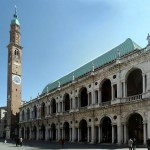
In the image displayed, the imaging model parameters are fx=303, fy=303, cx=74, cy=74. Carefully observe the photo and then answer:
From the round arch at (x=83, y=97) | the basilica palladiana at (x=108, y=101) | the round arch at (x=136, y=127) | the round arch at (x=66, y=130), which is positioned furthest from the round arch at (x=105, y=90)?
the round arch at (x=66, y=130)

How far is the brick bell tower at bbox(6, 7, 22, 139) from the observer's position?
84.2m

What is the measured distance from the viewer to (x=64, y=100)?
58.4 m

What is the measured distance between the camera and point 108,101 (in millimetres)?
42750

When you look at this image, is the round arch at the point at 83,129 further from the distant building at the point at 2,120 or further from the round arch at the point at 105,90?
the distant building at the point at 2,120

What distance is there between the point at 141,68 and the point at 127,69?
277 cm

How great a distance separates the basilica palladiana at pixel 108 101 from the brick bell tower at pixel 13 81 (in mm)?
23090

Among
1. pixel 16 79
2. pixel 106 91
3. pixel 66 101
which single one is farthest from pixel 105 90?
pixel 16 79

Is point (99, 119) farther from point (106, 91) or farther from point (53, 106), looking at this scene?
point (53, 106)

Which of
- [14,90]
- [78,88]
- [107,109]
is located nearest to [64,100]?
[78,88]

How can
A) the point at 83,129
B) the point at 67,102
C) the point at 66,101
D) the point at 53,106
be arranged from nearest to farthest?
the point at 83,129, the point at 67,102, the point at 66,101, the point at 53,106

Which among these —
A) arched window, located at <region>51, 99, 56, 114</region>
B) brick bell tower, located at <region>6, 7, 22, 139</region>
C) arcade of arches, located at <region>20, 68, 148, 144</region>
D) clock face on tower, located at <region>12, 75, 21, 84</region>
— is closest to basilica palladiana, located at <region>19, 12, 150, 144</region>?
arcade of arches, located at <region>20, 68, 148, 144</region>

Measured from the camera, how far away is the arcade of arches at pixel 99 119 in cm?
3894

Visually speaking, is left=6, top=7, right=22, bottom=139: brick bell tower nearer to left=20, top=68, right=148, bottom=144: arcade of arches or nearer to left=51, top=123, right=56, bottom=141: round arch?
left=20, top=68, right=148, bottom=144: arcade of arches

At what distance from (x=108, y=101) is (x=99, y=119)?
3.45 meters
